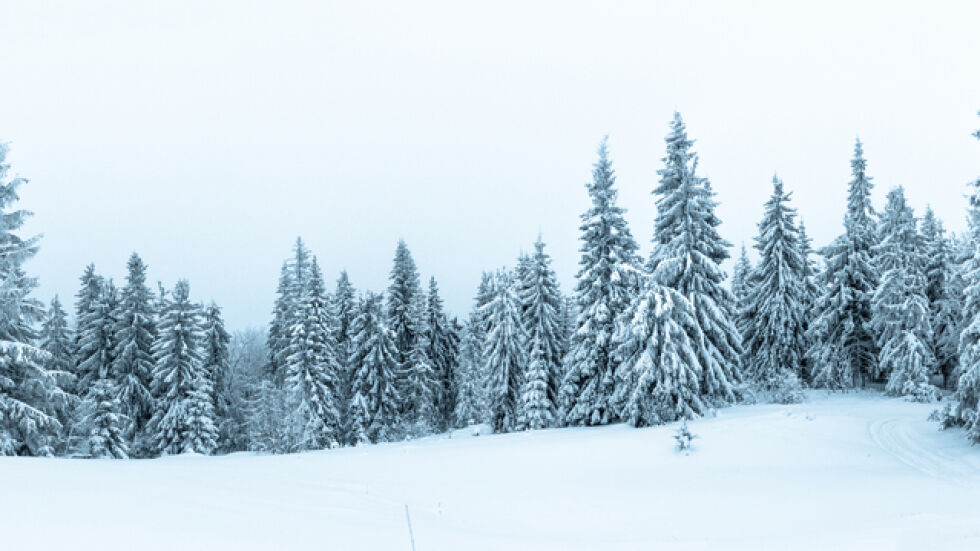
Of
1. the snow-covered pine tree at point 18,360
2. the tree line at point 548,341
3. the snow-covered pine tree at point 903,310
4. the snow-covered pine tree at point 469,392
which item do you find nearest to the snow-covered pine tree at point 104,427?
the tree line at point 548,341

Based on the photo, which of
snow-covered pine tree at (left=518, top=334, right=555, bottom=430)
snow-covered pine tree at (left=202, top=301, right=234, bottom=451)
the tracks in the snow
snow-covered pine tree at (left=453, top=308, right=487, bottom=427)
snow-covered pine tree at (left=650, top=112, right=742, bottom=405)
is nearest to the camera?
the tracks in the snow

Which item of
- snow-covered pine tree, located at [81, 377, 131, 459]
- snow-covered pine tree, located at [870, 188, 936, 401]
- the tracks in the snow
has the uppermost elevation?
snow-covered pine tree, located at [870, 188, 936, 401]

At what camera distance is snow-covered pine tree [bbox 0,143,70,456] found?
58.6ft

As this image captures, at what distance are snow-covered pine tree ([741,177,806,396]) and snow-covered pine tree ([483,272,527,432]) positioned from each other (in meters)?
15.7

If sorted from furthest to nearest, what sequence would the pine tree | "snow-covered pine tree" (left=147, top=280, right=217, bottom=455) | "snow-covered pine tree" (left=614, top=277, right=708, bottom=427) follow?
the pine tree < "snow-covered pine tree" (left=147, top=280, right=217, bottom=455) < "snow-covered pine tree" (left=614, top=277, right=708, bottom=427)

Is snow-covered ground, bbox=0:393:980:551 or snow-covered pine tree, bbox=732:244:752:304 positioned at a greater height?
snow-covered pine tree, bbox=732:244:752:304

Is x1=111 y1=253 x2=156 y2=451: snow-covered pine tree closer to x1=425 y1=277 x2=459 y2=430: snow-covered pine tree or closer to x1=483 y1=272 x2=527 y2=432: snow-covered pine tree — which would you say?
x1=425 y1=277 x2=459 y2=430: snow-covered pine tree

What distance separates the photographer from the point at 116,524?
19.7 ft

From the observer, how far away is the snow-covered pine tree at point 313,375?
3716 centimetres

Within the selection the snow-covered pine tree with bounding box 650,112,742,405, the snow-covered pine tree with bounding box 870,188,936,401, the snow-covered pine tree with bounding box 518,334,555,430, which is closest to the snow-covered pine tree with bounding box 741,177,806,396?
the snow-covered pine tree with bounding box 870,188,936,401

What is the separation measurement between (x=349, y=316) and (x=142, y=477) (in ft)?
122

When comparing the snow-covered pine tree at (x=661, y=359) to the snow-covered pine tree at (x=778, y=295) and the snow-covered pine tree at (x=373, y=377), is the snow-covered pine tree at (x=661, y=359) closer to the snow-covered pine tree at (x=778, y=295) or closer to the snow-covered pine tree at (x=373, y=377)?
the snow-covered pine tree at (x=778, y=295)

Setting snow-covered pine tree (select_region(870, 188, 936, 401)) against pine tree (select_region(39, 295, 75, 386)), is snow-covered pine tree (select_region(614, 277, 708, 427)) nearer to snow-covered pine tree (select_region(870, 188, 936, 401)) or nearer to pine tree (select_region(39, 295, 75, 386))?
snow-covered pine tree (select_region(870, 188, 936, 401))

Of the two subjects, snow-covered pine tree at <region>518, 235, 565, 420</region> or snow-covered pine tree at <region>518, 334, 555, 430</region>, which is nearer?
snow-covered pine tree at <region>518, 334, 555, 430</region>
